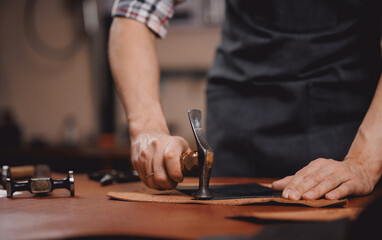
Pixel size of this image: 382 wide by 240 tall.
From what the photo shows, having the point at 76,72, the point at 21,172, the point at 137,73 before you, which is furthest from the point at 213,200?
the point at 76,72

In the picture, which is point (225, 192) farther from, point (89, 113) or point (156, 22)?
point (89, 113)

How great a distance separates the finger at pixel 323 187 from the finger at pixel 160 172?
0.32m

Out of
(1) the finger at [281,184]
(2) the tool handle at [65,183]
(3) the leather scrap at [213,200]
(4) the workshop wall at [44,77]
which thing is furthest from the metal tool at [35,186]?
(4) the workshop wall at [44,77]

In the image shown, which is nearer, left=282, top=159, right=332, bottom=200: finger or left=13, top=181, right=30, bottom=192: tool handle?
left=282, top=159, right=332, bottom=200: finger

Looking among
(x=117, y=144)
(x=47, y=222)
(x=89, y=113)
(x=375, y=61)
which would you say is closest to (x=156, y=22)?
(x=375, y=61)

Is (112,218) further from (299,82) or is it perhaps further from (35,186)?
(299,82)

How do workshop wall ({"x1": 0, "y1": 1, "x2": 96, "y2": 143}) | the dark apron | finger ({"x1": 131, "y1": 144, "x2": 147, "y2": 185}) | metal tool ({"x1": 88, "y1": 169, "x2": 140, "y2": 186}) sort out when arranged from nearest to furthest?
finger ({"x1": 131, "y1": 144, "x2": 147, "y2": 185}) < metal tool ({"x1": 88, "y1": 169, "x2": 140, "y2": 186}) < the dark apron < workshop wall ({"x1": 0, "y1": 1, "x2": 96, "y2": 143})

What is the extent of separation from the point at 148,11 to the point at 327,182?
83cm

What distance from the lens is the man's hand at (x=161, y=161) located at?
985 millimetres

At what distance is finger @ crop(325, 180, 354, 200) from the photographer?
0.88 metres

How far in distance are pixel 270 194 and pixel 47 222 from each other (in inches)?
18.7

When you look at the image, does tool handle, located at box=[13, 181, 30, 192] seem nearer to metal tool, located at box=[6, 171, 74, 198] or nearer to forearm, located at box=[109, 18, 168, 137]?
metal tool, located at box=[6, 171, 74, 198]

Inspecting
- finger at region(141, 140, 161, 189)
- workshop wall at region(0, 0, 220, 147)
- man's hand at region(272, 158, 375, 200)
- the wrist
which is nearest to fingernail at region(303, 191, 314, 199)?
man's hand at region(272, 158, 375, 200)

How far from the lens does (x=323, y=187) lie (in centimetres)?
89
